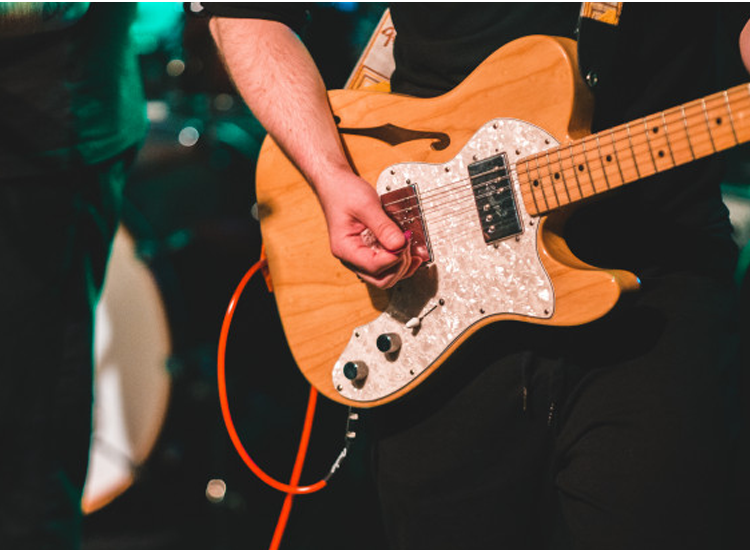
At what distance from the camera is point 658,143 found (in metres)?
0.85

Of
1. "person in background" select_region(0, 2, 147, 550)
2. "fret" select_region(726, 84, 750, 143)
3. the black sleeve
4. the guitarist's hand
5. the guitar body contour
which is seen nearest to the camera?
"fret" select_region(726, 84, 750, 143)

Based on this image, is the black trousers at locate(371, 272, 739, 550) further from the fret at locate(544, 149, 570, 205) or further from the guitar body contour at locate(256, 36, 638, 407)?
the fret at locate(544, 149, 570, 205)

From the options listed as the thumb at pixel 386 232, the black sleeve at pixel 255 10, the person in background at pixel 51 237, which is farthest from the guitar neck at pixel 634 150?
the person in background at pixel 51 237

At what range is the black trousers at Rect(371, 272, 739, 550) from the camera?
0.92m

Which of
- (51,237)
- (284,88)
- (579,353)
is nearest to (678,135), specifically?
(579,353)

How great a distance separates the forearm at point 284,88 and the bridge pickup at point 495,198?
0.27 m

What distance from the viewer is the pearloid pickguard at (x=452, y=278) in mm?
1022

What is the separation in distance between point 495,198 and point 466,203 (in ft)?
0.21

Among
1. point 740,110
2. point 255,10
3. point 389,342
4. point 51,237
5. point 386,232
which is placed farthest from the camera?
point 51,237

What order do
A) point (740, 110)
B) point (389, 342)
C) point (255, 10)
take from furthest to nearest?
point (255, 10), point (389, 342), point (740, 110)

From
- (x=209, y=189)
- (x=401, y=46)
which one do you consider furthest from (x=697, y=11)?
(x=209, y=189)

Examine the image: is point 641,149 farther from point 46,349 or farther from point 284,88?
point 46,349

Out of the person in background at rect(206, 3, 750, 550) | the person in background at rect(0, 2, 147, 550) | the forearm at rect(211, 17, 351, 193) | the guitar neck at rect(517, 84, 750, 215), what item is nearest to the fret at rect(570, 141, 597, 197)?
the guitar neck at rect(517, 84, 750, 215)

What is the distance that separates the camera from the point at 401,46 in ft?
4.25
